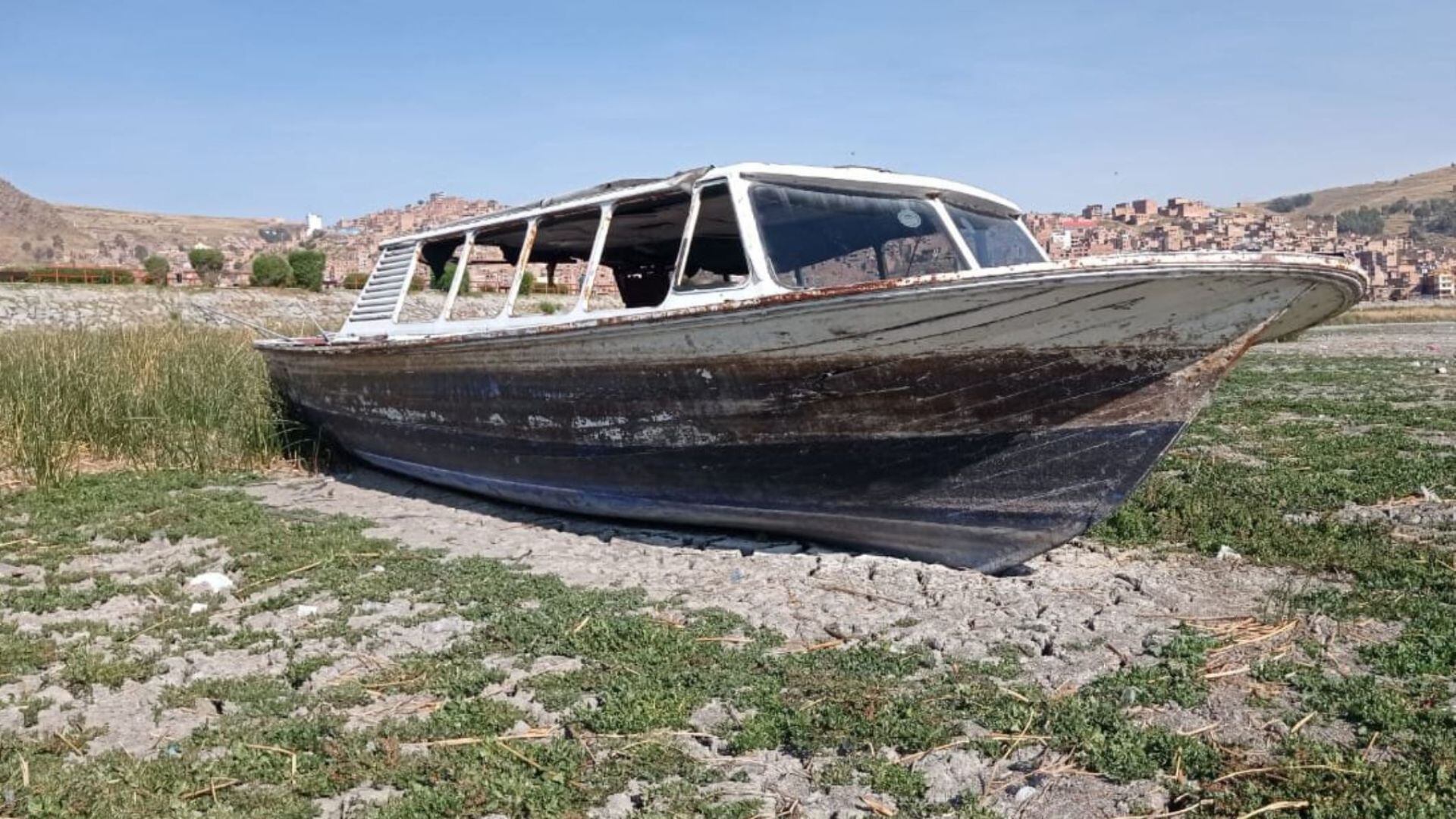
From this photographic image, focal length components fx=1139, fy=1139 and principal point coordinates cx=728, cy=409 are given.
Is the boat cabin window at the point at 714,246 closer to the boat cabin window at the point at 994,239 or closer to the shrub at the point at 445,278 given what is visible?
the boat cabin window at the point at 994,239

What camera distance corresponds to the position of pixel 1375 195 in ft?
461

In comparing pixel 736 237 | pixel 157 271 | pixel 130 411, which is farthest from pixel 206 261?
pixel 736 237

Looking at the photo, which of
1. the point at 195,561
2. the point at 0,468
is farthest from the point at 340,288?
the point at 195,561

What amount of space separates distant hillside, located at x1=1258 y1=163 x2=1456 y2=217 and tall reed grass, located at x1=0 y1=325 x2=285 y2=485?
137342 mm

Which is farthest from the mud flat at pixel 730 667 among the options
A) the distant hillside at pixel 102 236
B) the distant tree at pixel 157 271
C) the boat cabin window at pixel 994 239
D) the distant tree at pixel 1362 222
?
the distant tree at pixel 1362 222

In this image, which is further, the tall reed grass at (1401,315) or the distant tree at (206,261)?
the tall reed grass at (1401,315)

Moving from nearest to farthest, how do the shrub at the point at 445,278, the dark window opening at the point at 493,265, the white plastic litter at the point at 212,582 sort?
1. the white plastic litter at the point at 212,582
2. the dark window opening at the point at 493,265
3. the shrub at the point at 445,278

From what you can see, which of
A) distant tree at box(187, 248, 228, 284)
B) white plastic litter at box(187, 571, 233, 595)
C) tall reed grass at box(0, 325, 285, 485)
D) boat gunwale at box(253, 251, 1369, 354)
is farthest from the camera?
distant tree at box(187, 248, 228, 284)

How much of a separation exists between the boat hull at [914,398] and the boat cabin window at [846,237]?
2.18 ft

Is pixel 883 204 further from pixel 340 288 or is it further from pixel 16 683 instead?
pixel 340 288

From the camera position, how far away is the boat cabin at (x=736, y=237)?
6578 mm

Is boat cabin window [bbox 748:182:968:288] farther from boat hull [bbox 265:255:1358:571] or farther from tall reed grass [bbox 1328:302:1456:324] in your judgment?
tall reed grass [bbox 1328:302:1456:324]

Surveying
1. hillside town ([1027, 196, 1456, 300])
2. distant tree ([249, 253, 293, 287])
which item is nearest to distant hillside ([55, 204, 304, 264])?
distant tree ([249, 253, 293, 287])

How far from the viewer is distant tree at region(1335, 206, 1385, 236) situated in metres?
111
